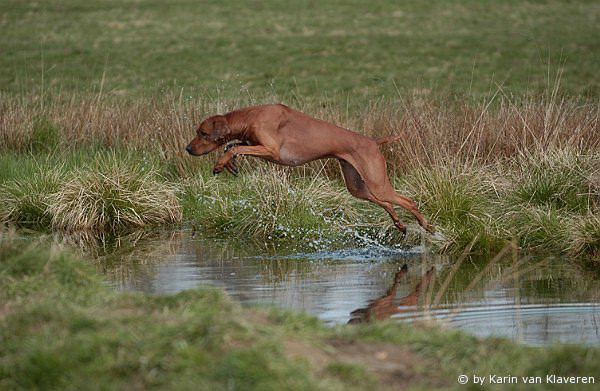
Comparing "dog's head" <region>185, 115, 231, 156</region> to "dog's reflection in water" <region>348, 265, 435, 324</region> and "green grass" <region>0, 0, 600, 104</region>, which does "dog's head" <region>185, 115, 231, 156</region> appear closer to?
"dog's reflection in water" <region>348, 265, 435, 324</region>

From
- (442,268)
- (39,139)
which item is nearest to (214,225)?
(442,268)

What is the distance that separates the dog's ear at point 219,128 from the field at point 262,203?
64.3 inches

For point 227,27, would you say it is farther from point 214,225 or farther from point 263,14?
point 214,225

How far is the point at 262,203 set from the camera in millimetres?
11906

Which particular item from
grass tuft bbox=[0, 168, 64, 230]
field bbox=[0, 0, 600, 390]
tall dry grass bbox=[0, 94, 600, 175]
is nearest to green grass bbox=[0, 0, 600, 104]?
field bbox=[0, 0, 600, 390]

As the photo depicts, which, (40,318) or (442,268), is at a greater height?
(40,318)

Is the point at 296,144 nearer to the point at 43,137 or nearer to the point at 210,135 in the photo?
the point at 210,135

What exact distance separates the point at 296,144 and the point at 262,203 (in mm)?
1520

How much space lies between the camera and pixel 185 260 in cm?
1048

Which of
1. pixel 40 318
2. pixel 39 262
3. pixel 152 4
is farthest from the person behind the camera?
pixel 152 4

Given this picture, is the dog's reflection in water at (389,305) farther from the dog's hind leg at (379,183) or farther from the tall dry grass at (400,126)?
the tall dry grass at (400,126)

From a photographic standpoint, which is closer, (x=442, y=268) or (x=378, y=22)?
(x=442, y=268)

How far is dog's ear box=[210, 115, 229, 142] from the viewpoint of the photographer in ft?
34.2

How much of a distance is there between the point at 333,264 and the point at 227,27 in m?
30.2
